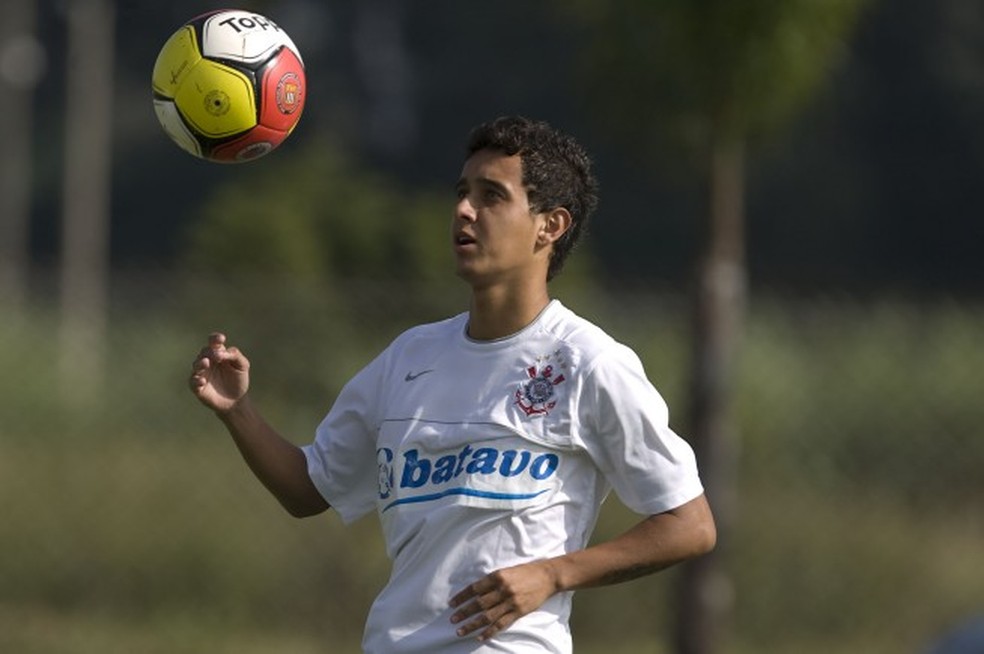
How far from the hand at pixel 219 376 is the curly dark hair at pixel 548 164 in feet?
2.35

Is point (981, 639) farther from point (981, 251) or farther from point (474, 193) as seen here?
point (981, 251)

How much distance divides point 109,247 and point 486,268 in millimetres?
40817

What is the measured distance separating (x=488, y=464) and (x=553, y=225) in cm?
61

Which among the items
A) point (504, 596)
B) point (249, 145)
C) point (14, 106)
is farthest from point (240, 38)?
point (14, 106)

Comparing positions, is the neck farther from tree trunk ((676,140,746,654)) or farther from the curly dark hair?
tree trunk ((676,140,746,654))

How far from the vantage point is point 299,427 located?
1086cm

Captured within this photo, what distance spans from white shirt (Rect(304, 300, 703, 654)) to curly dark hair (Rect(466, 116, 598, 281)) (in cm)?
25

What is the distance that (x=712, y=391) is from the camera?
9.70 metres

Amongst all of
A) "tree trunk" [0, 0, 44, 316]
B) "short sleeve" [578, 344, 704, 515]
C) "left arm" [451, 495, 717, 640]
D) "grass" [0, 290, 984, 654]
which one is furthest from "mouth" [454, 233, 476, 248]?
"tree trunk" [0, 0, 44, 316]

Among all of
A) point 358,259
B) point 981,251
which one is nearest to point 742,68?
point 358,259

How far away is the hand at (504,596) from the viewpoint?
482 centimetres

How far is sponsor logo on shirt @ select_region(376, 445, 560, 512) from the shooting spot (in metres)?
4.96

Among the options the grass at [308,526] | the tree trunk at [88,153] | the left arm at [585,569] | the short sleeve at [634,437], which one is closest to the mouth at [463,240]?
the short sleeve at [634,437]

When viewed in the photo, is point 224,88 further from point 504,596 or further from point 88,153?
point 88,153
